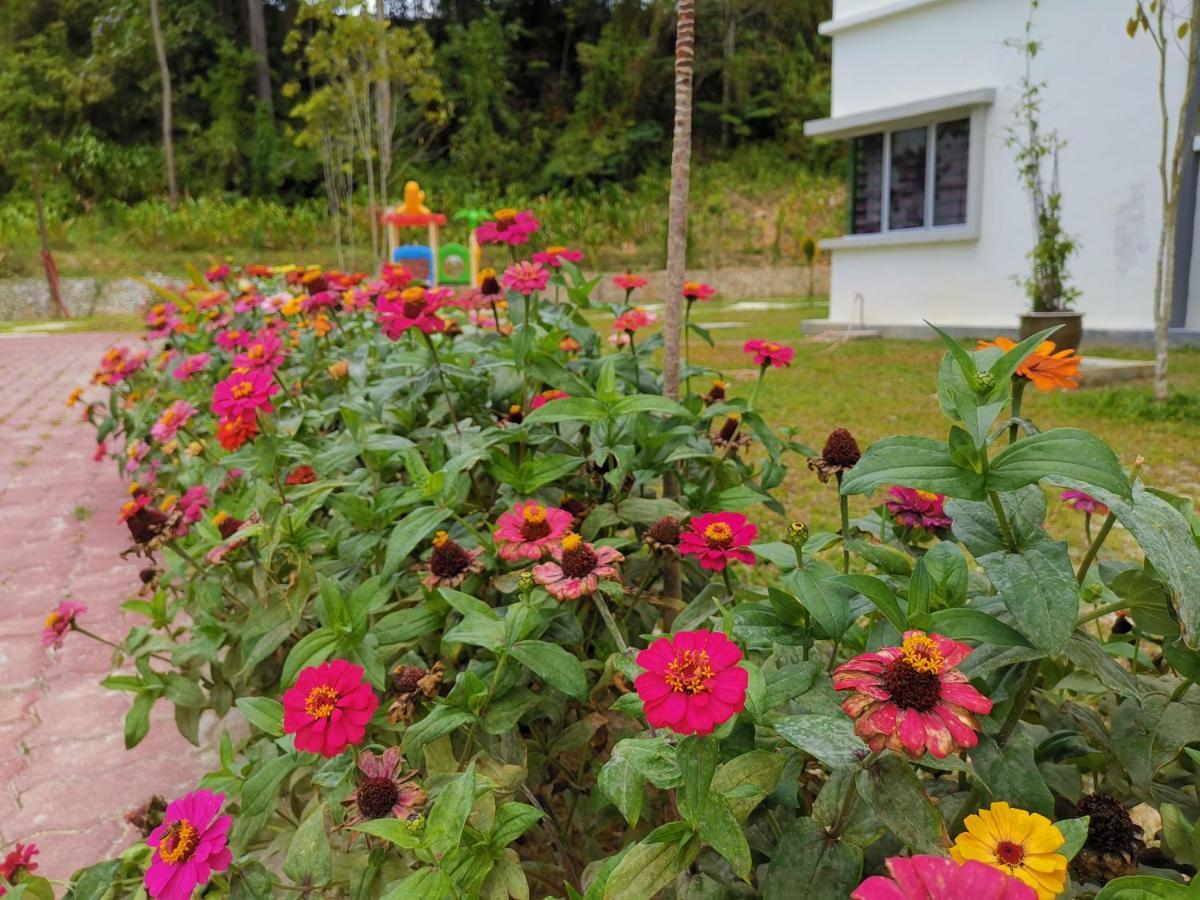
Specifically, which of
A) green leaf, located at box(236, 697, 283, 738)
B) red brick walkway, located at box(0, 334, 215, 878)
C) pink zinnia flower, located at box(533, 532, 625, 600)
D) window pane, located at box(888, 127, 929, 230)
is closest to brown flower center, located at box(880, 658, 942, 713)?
pink zinnia flower, located at box(533, 532, 625, 600)

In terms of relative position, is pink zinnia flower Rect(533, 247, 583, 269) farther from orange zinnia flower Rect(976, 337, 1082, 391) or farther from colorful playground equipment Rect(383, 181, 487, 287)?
colorful playground equipment Rect(383, 181, 487, 287)

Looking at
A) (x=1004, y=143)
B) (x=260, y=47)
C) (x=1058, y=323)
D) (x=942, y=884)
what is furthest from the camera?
(x=260, y=47)

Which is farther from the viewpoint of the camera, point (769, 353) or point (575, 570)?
point (769, 353)

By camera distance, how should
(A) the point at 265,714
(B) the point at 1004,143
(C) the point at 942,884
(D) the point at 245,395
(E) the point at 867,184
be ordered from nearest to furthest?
(C) the point at 942,884, (A) the point at 265,714, (D) the point at 245,395, (B) the point at 1004,143, (E) the point at 867,184

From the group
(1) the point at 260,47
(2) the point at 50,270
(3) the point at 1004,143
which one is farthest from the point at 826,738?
(1) the point at 260,47

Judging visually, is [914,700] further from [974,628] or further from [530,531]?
[530,531]

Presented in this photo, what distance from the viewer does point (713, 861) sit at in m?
0.76

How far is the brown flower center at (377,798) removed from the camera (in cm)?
80

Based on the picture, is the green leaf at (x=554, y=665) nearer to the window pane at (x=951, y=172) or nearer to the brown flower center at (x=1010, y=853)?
the brown flower center at (x=1010, y=853)

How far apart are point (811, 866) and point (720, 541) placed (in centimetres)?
37

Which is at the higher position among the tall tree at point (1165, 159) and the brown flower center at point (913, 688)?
the tall tree at point (1165, 159)

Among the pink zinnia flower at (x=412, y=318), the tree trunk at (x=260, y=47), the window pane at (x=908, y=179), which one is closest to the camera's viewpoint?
the pink zinnia flower at (x=412, y=318)

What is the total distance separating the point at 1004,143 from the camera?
645cm

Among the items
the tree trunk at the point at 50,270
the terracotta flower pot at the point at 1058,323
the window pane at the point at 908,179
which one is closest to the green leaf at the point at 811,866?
the terracotta flower pot at the point at 1058,323
